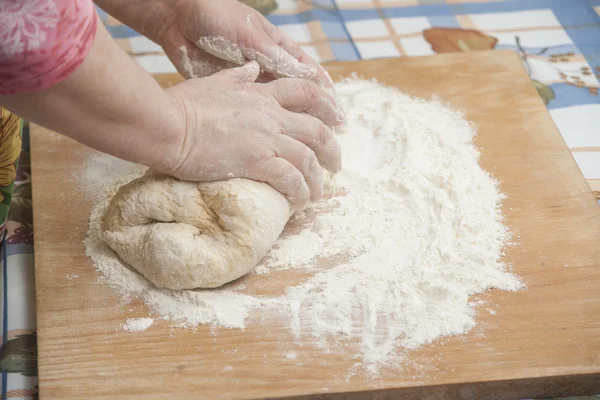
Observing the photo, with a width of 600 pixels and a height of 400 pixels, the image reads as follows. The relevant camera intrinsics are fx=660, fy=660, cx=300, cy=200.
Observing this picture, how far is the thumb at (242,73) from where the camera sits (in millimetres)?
1440

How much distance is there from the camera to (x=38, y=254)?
4.82 feet

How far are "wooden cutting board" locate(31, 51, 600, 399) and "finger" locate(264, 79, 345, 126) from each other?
1.35ft

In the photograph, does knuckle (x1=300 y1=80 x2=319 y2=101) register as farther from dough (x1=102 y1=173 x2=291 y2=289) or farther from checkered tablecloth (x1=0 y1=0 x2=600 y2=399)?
checkered tablecloth (x1=0 y1=0 x2=600 y2=399)

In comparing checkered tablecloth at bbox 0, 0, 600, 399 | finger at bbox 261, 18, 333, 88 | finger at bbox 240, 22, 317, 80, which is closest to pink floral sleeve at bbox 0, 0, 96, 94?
finger at bbox 240, 22, 317, 80

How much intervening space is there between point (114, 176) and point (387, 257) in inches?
28.5

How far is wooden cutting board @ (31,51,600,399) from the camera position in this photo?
48.0 inches

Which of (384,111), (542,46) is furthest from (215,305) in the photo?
(542,46)

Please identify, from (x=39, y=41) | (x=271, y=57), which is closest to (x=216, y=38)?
(x=271, y=57)

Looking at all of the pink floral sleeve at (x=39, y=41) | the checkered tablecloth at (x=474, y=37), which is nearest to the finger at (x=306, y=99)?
the pink floral sleeve at (x=39, y=41)

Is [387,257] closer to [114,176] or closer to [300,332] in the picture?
[300,332]

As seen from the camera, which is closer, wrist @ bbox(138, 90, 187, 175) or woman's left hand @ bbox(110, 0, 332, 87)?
wrist @ bbox(138, 90, 187, 175)

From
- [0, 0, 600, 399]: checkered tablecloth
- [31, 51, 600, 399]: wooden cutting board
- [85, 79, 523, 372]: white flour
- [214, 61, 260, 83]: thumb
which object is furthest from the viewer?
[0, 0, 600, 399]: checkered tablecloth

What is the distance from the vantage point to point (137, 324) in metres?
1.32

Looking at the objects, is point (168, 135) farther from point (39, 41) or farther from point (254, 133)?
point (39, 41)
